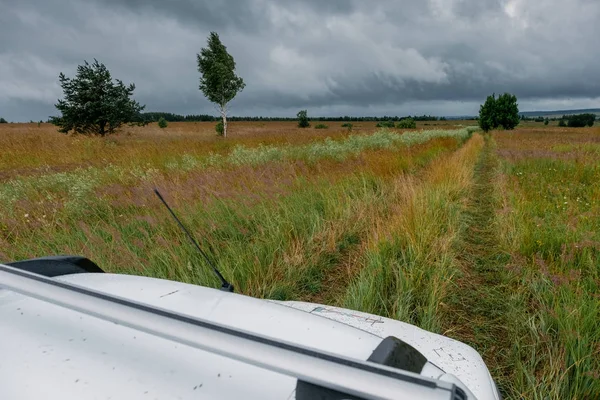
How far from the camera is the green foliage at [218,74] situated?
25500mm

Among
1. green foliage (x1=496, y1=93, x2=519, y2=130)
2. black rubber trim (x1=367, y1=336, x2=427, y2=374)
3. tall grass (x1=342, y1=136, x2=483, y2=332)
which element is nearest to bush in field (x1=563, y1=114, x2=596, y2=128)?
green foliage (x1=496, y1=93, x2=519, y2=130)

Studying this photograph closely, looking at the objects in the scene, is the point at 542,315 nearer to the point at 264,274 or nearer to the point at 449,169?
the point at 264,274

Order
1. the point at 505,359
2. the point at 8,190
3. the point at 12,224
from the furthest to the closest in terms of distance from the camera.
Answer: the point at 8,190
the point at 12,224
the point at 505,359

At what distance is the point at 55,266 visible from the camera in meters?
1.16

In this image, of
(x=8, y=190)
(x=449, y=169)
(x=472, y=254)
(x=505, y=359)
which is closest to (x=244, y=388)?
(x=505, y=359)

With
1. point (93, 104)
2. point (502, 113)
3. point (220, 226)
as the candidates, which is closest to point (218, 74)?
point (93, 104)

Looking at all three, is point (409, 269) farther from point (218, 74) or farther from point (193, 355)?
point (218, 74)

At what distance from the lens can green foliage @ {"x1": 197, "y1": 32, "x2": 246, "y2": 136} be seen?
83.7 feet

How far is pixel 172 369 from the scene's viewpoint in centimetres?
68

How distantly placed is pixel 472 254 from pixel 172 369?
3.78 m

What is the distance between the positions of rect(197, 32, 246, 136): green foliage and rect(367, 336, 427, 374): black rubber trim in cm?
2669

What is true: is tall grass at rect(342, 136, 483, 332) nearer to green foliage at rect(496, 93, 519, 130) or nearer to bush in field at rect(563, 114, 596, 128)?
green foliage at rect(496, 93, 519, 130)

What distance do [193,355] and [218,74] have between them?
27985mm

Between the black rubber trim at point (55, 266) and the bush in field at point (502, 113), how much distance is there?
6783 centimetres
